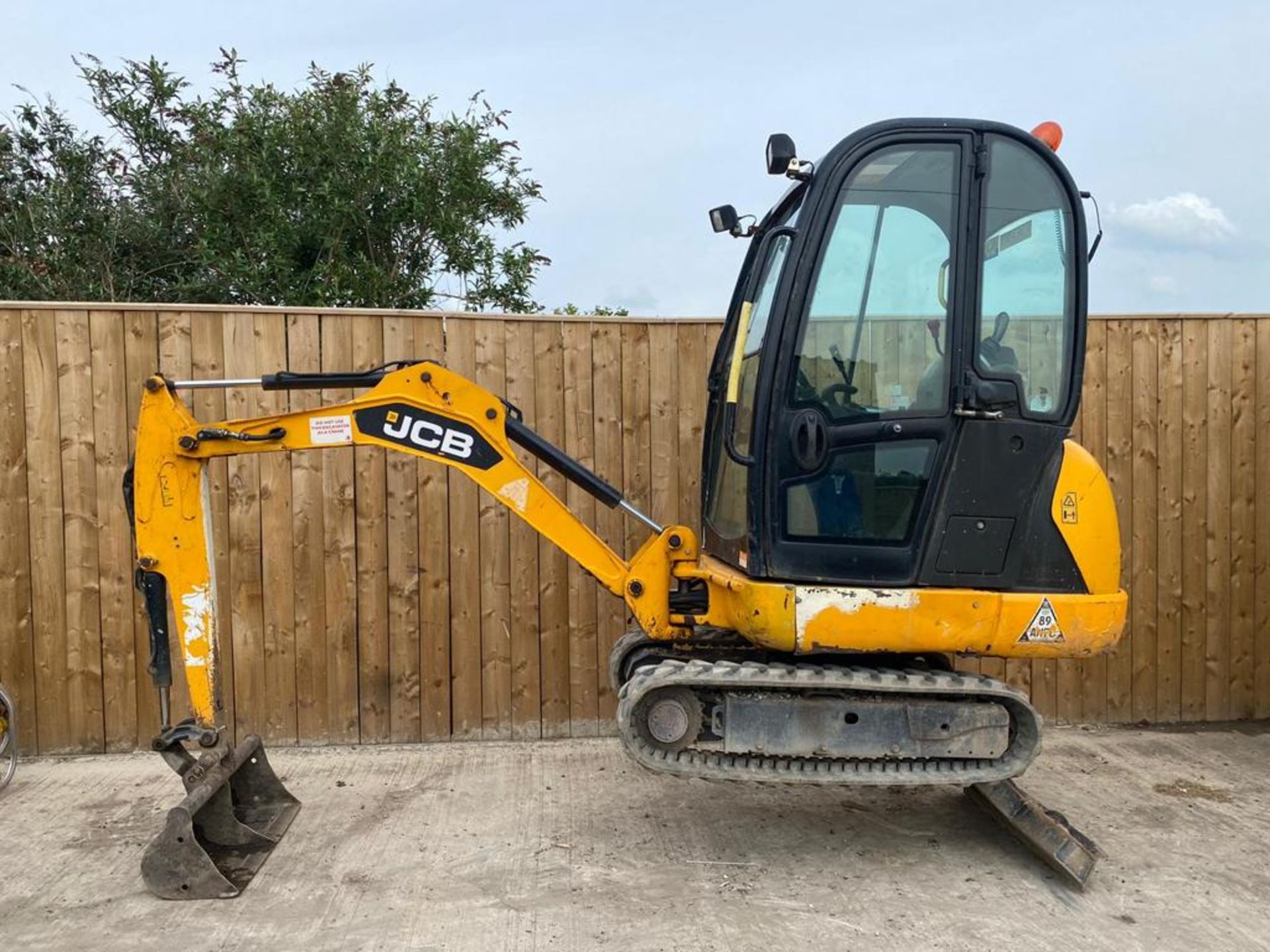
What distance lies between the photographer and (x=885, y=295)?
3453mm

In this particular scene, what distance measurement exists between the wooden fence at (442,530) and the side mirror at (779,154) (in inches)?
72.0

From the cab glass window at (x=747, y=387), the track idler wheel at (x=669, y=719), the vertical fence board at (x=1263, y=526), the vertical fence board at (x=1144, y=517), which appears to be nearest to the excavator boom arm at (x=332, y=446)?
the cab glass window at (x=747, y=387)

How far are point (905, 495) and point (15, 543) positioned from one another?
432 centimetres

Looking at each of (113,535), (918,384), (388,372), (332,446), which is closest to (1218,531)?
(918,384)

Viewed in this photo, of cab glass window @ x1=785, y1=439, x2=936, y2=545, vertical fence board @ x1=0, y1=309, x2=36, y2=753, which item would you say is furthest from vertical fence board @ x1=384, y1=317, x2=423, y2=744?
cab glass window @ x1=785, y1=439, x2=936, y2=545

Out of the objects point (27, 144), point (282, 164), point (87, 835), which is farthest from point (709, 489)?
point (27, 144)

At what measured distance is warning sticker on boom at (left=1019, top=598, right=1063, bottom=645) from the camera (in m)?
3.45

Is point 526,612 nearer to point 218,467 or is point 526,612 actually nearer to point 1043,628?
Result: point 218,467

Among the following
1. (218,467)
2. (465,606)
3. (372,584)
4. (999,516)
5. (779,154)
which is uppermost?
(779,154)

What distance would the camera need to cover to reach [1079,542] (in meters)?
3.54

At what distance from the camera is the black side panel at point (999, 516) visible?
344 centimetres

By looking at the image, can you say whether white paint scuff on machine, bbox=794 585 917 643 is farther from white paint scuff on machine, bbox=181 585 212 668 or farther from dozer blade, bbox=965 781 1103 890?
white paint scuff on machine, bbox=181 585 212 668

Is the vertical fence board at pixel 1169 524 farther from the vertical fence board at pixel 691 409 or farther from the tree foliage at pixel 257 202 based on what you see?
the tree foliage at pixel 257 202

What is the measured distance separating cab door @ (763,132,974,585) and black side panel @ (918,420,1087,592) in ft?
0.23
